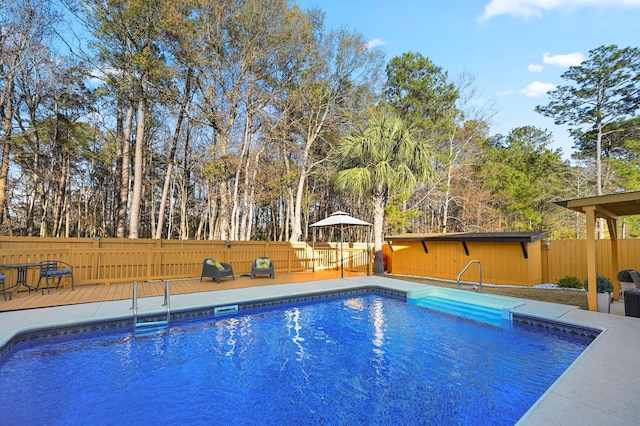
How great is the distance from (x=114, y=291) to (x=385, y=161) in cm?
801

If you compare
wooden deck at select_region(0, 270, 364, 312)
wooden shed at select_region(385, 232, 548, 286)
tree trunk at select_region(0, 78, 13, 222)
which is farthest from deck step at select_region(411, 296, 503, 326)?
tree trunk at select_region(0, 78, 13, 222)

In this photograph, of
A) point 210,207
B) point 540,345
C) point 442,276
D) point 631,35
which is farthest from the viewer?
point 210,207

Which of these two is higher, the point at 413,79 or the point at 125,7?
the point at 413,79

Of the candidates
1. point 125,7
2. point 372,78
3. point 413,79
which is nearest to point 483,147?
point 413,79

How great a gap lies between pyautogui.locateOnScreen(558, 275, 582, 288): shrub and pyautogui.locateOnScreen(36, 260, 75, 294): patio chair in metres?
11.4

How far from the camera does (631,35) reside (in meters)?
13.4

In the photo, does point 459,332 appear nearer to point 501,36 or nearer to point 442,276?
point 442,276

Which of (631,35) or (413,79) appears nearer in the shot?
(631,35)

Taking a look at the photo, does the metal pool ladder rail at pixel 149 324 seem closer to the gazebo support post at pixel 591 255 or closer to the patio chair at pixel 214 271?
the patio chair at pixel 214 271

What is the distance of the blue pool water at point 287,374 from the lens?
7.98 feet

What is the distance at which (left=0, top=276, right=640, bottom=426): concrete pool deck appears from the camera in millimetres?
2051

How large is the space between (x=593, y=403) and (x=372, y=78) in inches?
544

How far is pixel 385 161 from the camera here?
955 centimetres

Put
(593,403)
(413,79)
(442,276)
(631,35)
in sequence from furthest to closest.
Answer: (413,79) < (631,35) < (442,276) < (593,403)
